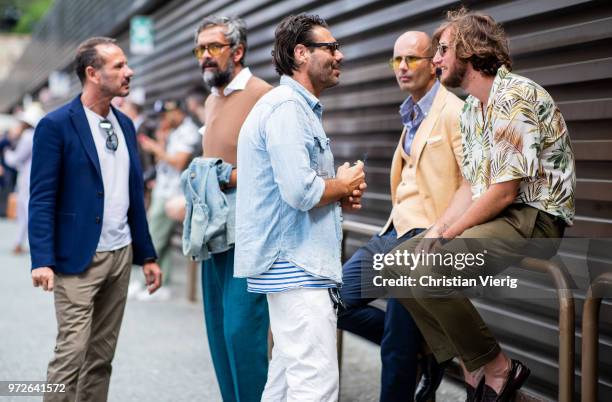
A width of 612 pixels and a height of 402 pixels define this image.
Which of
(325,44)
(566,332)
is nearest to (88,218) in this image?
(325,44)

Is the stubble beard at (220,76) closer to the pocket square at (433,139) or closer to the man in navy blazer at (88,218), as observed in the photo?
the man in navy blazer at (88,218)

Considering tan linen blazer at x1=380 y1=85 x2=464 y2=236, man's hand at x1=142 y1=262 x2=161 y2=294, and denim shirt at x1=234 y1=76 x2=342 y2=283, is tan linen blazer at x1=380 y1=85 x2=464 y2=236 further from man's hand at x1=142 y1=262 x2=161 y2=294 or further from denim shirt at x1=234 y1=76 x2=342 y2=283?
man's hand at x1=142 y1=262 x2=161 y2=294

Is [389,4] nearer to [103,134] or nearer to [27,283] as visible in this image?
[103,134]

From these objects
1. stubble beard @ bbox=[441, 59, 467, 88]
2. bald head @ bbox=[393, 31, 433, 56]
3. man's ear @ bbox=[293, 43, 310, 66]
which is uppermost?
bald head @ bbox=[393, 31, 433, 56]

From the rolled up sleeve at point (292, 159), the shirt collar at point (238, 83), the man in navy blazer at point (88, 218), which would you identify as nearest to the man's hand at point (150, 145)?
the man in navy blazer at point (88, 218)

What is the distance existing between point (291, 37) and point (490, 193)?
992 millimetres

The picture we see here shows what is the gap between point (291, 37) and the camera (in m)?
3.56

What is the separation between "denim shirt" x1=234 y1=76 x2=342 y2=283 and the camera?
11.0 feet

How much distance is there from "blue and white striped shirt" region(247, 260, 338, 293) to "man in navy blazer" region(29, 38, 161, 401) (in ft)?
3.87

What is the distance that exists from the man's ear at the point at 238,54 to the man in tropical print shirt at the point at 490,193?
125cm

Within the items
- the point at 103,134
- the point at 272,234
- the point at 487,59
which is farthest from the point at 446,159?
→ the point at 103,134

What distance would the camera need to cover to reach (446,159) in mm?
4180

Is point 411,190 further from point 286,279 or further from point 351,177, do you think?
point 286,279

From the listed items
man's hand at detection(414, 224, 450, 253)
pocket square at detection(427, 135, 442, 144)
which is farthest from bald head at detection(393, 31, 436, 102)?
man's hand at detection(414, 224, 450, 253)
